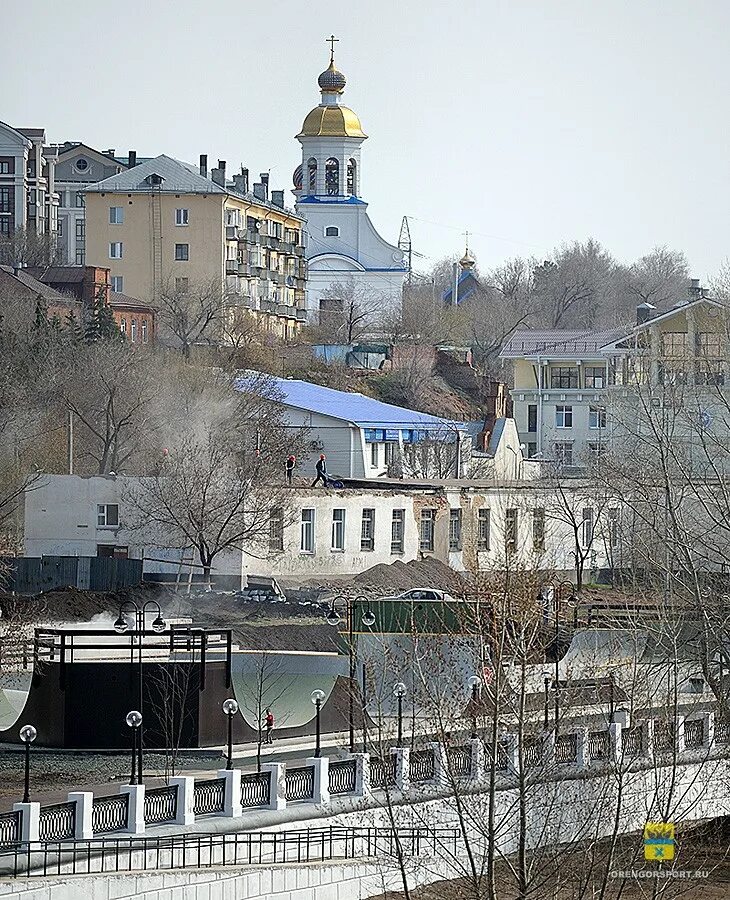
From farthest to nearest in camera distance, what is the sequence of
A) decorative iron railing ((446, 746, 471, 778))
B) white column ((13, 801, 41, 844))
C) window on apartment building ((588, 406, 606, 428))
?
1. window on apartment building ((588, 406, 606, 428))
2. decorative iron railing ((446, 746, 471, 778))
3. white column ((13, 801, 41, 844))

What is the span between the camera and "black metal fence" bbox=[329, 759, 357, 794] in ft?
71.9

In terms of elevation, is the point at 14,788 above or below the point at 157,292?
below

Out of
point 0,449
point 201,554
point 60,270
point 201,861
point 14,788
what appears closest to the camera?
point 201,861

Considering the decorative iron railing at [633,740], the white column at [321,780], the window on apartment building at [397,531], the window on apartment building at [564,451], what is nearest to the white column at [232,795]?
the white column at [321,780]

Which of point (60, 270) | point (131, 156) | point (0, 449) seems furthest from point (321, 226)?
point (0, 449)

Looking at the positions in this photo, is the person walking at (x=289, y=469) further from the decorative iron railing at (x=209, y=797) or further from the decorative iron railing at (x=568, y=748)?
the decorative iron railing at (x=209, y=797)

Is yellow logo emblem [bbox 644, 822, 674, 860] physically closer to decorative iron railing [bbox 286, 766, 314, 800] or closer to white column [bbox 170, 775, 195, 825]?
decorative iron railing [bbox 286, 766, 314, 800]

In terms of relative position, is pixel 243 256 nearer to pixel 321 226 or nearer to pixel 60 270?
pixel 60 270

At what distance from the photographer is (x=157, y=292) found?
2616 inches

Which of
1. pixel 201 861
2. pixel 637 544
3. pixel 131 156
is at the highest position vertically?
pixel 131 156

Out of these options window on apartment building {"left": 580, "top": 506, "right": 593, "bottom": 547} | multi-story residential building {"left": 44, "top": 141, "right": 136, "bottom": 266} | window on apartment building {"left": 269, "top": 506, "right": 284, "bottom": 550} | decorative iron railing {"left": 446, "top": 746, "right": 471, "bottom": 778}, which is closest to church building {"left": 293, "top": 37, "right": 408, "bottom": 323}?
multi-story residential building {"left": 44, "top": 141, "right": 136, "bottom": 266}

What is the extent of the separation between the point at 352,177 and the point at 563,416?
28762 millimetres

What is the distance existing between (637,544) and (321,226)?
55.4 m

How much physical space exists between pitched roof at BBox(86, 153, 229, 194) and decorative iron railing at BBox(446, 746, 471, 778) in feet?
157
